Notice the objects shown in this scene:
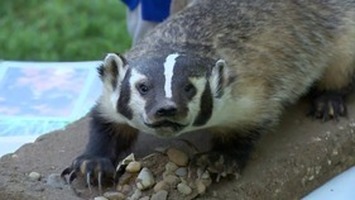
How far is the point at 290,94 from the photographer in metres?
2.66

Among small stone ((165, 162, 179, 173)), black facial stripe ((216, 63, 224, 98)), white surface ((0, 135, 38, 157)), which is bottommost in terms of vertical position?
white surface ((0, 135, 38, 157))

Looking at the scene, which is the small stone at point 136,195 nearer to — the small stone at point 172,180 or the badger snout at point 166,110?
the small stone at point 172,180

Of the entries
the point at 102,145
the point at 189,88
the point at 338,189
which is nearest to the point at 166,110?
the point at 189,88

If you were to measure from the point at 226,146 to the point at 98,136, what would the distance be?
0.29 m

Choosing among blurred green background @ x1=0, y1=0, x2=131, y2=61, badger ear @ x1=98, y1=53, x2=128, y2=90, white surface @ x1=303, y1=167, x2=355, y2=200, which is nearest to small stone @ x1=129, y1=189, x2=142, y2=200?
badger ear @ x1=98, y1=53, x2=128, y2=90

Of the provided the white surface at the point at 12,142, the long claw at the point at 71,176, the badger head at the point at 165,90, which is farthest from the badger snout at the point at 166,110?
the white surface at the point at 12,142

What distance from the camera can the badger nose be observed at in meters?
2.12

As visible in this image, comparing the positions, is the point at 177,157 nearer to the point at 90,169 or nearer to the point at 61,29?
the point at 90,169

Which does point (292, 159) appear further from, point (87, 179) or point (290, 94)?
point (87, 179)

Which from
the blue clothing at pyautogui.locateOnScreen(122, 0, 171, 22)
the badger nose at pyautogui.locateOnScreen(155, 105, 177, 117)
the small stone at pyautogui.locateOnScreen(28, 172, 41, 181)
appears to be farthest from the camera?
the blue clothing at pyautogui.locateOnScreen(122, 0, 171, 22)

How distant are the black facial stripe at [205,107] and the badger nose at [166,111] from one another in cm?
13

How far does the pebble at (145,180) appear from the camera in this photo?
2334mm

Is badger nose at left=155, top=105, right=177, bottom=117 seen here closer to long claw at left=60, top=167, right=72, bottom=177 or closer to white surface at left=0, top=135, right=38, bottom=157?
long claw at left=60, top=167, right=72, bottom=177

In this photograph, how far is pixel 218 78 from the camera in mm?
2322
